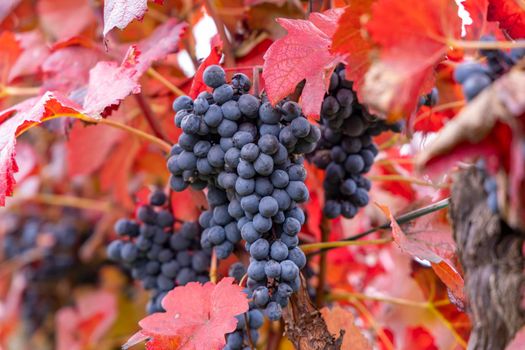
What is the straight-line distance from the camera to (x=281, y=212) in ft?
2.16

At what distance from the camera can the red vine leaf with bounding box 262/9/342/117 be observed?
65 cm

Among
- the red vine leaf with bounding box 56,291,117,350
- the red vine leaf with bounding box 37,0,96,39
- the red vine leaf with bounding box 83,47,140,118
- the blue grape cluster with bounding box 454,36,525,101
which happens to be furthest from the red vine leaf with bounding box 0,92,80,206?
the red vine leaf with bounding box 56,291,117,350

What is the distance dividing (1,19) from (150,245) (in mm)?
539

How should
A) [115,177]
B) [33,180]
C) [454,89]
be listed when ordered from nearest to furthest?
[454,89] < [115,177] < [33,180]

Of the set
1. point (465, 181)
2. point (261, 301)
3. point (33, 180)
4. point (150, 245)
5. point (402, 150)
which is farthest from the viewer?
point (33, 180)

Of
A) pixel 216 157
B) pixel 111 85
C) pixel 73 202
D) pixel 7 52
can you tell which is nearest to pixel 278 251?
pixel 216 157

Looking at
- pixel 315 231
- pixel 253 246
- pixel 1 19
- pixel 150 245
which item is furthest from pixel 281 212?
pixel 1 19

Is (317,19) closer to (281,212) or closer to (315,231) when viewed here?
(281,212)

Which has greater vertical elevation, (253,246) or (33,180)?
(253,246)

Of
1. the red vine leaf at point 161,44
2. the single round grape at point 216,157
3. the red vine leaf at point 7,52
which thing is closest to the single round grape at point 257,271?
the single round grape at point 216,157

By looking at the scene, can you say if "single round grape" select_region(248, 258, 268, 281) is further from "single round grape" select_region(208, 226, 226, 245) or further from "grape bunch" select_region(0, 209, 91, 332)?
"grape bunch" select_region(0, 209, 91, 332)

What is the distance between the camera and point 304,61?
68 centimetres

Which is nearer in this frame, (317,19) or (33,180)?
(317,19)

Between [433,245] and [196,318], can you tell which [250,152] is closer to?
[196,318]
